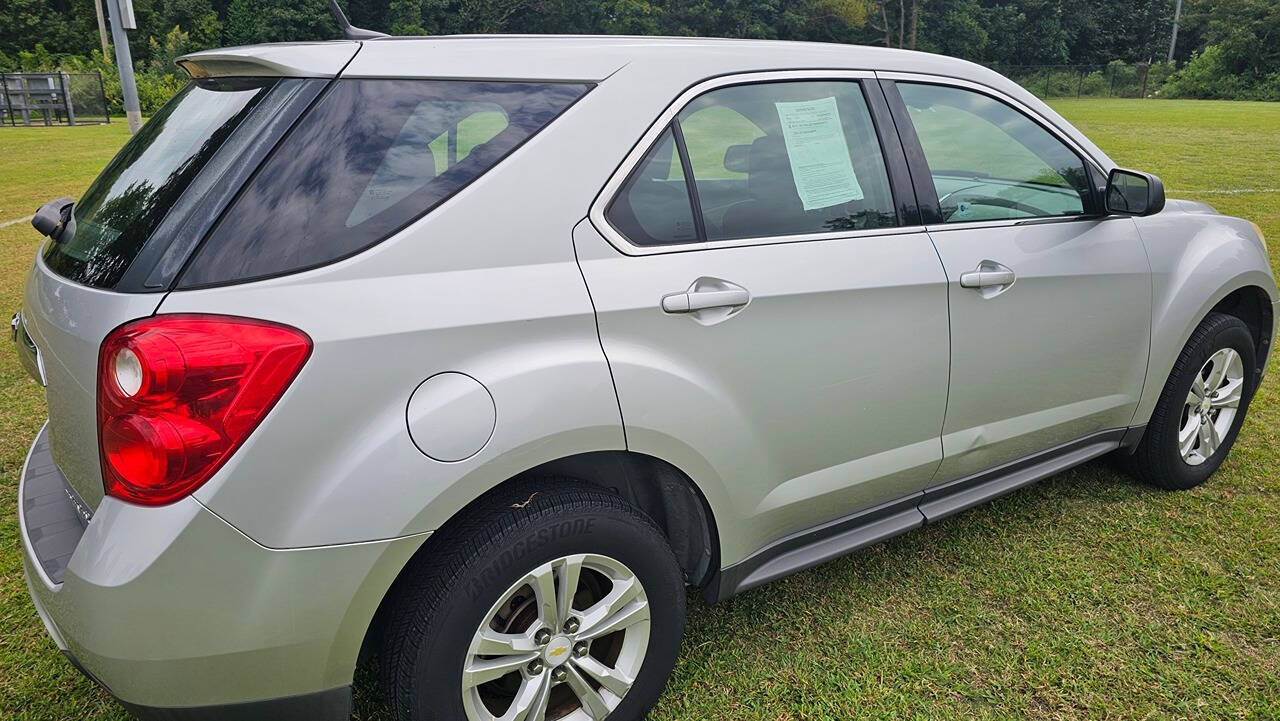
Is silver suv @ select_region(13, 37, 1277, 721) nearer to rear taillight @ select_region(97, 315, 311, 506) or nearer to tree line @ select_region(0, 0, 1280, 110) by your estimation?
rear taillight @ select_region(97, 315, 311, 506)

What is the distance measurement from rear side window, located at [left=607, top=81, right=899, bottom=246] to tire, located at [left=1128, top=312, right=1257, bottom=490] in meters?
1.64

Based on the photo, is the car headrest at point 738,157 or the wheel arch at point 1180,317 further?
the wheel arch at point 1180,317

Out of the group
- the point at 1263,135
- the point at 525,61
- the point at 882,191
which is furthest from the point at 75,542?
the point at 1263,135

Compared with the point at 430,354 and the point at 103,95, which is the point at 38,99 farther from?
the point at 430,354

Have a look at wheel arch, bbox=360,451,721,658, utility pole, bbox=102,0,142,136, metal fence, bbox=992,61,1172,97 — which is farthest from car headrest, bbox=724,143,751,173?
metal fence, bbox=992,61,1172,97

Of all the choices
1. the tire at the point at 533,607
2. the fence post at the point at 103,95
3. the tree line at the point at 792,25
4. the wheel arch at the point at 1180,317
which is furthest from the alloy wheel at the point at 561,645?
the tree line at the point at 792,25

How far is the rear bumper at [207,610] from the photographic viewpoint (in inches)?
60.7

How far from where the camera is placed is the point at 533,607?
1.96 m

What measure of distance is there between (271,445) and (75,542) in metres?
0.54

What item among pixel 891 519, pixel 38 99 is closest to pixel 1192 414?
pixel 891 519

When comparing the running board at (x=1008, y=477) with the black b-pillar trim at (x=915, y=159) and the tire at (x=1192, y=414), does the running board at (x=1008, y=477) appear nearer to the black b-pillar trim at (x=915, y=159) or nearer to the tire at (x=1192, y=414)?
the tire at (x=1192, y=414)

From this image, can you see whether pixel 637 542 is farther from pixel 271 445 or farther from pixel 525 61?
pixel 525 61

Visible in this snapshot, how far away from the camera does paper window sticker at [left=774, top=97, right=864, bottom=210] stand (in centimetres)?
236

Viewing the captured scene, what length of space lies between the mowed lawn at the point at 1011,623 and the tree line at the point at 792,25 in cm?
3587
